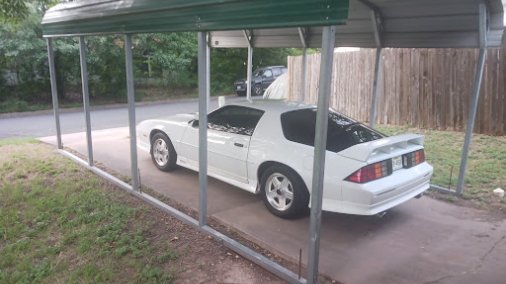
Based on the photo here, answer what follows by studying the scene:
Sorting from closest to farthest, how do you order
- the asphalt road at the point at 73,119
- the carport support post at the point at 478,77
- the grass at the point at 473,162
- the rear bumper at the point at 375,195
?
1. the rear bumper at the point at 375,195
2. the carport support post at the point at 478,77
3. the grass at the point at 473,162
4. the asphalt road at the point at 73,119

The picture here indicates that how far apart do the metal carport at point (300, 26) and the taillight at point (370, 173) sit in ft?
3.46

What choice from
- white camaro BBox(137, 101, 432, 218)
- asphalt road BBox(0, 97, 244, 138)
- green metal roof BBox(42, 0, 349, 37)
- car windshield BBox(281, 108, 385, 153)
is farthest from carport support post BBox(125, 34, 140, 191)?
asphalt road BBox(0, 97, 244, 138)

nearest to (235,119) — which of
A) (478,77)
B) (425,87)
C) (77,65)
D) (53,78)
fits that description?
(478,77)

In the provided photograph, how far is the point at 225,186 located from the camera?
6168mm

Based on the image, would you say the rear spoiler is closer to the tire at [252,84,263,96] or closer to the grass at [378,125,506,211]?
the grass at [378,125,506,211]

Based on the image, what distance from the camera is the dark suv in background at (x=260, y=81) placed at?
22.6 meters

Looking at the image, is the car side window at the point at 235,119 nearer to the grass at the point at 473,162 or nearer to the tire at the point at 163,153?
the tire at the point at 163,153

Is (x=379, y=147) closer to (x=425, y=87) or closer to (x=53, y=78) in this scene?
(x=53, y=78)

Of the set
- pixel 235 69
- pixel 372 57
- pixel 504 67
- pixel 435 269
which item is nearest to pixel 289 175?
pixel 435 269

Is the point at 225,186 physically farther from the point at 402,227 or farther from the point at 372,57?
the point at 372,57

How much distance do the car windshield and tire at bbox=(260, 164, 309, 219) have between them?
16.6 inches

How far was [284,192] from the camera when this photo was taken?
16.0 feet

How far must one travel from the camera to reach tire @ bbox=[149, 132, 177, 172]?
6.59 m

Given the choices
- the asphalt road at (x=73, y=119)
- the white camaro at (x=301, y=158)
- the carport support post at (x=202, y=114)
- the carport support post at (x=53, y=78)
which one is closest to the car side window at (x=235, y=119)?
the white camaro at (x=301, y=158)
